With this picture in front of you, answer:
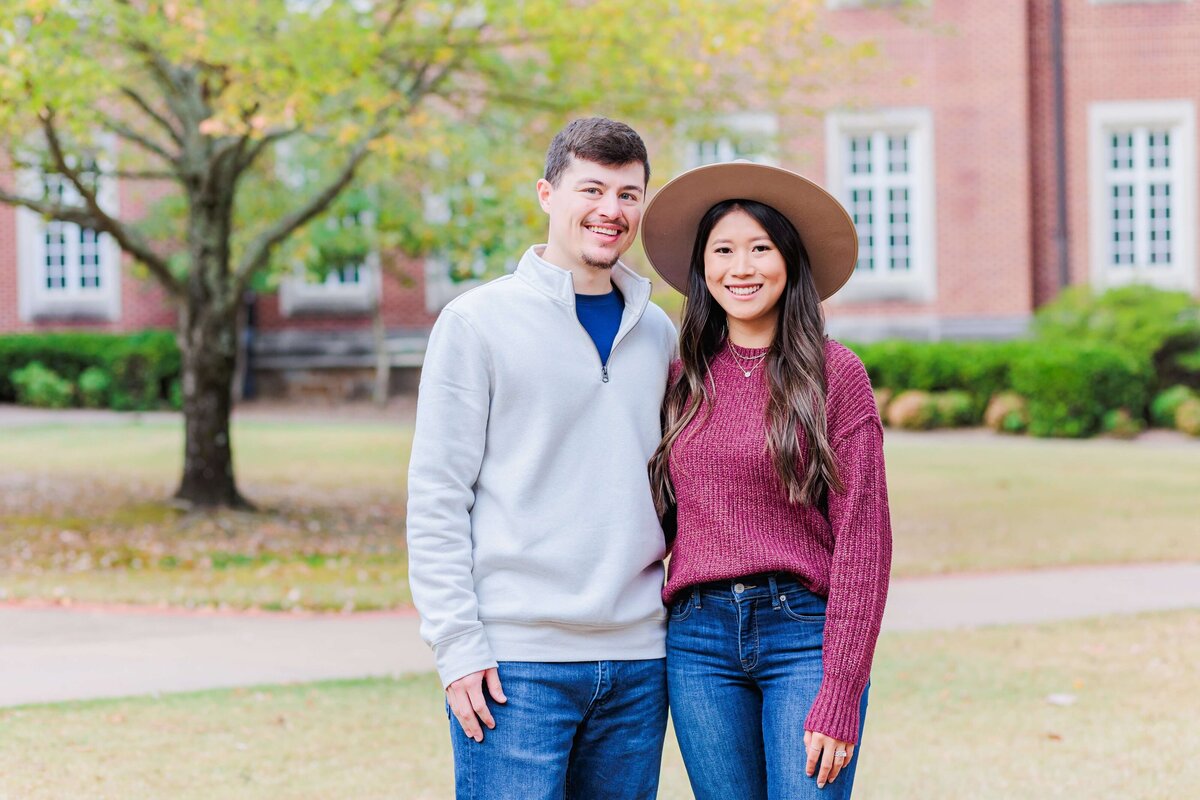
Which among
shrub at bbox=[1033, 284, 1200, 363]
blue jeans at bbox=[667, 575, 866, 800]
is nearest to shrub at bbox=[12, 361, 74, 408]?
shrub at bbox=[1033, 284, 1200, 363]

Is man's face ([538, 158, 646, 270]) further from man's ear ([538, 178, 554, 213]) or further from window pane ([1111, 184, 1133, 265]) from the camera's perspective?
window pane ([1111, 184, 1133, 265])

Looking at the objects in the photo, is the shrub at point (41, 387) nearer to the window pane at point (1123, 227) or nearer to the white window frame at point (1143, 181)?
the white window frame at point (1143, 181)

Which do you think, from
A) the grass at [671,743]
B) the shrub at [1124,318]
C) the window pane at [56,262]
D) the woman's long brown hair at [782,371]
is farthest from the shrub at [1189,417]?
the window pane at [56,262]

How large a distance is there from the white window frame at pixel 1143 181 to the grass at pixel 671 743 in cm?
1620

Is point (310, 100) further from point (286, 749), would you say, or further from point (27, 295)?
point (27, 295)

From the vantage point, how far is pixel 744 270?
2.82 meters

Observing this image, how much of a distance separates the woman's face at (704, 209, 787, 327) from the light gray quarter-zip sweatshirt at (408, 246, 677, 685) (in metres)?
0.28

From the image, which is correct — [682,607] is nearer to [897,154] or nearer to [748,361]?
[748,361]

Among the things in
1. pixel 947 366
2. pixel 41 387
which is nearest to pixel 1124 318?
pixel 947 366

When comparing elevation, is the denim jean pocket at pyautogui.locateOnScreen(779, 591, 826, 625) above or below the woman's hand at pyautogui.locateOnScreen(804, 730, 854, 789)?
above

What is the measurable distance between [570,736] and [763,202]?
1.26 meters

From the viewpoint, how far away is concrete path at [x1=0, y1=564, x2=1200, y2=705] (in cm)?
617

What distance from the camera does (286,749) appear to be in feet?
16.7

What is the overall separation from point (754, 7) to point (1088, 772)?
5834mm
